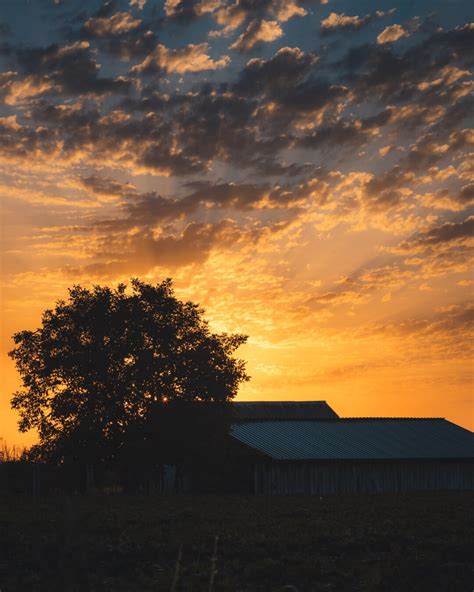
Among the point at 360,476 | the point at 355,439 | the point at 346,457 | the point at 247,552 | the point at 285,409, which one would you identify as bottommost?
the point at 247,552

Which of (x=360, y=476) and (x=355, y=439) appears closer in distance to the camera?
(x=360, y=476)

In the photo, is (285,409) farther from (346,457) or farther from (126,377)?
(126,377)

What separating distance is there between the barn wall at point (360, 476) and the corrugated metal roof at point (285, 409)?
41973 mm

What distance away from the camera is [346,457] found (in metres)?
59.9

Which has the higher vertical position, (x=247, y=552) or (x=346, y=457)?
(x=346, y=457)

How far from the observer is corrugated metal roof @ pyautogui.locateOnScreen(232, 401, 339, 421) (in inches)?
4161

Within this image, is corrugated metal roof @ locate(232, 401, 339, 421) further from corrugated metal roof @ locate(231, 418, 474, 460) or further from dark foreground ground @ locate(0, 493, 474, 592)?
dark foreground ground @ locate(0, 493, 474, 592)

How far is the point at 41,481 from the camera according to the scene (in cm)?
5578

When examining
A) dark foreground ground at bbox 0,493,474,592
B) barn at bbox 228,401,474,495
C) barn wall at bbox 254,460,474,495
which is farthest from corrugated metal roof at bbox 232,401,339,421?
dark foreground ground at bbox 0,493,474,592

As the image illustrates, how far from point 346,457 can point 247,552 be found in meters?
41.6

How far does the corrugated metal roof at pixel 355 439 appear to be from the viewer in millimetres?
60281

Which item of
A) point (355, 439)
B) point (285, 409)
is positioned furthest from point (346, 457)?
point (285, 409)

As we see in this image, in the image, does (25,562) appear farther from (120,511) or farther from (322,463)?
(322,463)

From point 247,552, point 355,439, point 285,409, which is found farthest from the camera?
point 285,409
